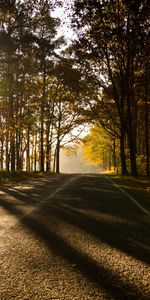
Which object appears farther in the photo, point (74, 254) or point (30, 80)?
point (30, 80)

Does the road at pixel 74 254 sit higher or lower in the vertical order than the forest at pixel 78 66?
lower

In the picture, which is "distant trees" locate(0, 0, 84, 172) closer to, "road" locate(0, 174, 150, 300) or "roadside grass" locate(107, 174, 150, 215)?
"roadside grass" locate(107, 174, 150, 215)

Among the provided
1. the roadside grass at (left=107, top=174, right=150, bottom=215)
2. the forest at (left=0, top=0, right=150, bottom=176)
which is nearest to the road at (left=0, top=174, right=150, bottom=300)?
the roadside grass at (left=107, top=174, right=150, bottom=215)

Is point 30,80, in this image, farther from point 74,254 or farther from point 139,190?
point 74,254

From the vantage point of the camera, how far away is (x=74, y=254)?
197 inches

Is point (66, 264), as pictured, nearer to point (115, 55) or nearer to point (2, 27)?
point (115, 55)

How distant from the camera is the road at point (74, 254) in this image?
3.62 metres

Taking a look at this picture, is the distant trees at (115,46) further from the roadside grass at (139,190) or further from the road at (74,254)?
the road at (74,254)

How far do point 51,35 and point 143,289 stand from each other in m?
35.2

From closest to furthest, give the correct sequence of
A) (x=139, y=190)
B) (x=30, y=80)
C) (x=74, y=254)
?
(x=74, y=254) → (x=139, y=190) → (x=30, y=80)

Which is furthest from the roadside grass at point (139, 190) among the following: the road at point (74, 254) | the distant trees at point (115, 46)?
the distant trees at point (115, 46)

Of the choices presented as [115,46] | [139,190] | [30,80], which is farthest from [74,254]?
[30,80]

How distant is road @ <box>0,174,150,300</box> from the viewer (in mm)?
3623

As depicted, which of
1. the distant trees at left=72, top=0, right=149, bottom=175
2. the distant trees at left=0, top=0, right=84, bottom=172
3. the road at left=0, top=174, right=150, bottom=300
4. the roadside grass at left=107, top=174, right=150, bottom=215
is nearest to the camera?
the road at left=0, top=174, right=150, bottom=300
